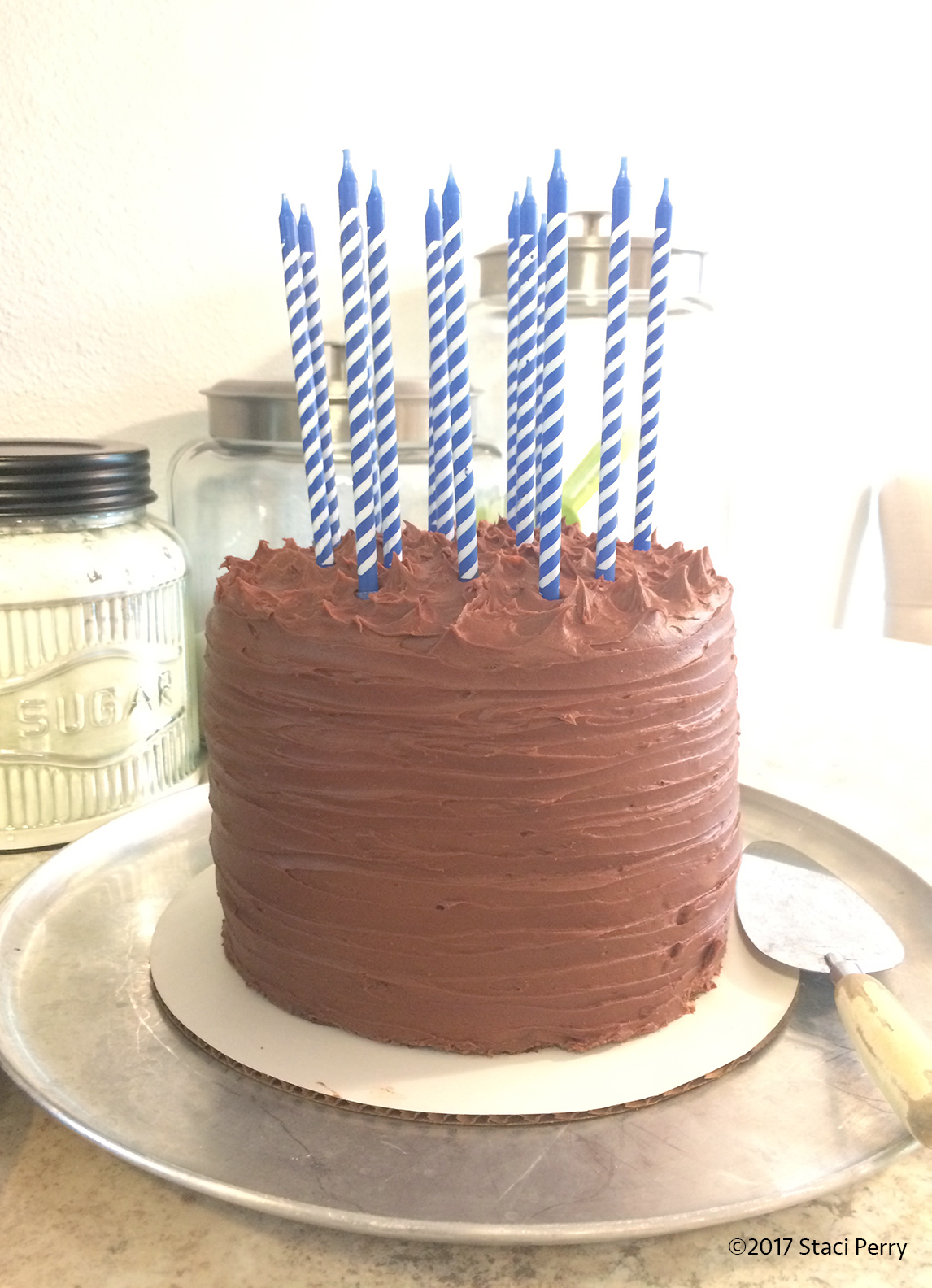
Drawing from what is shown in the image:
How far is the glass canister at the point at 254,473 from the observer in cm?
126

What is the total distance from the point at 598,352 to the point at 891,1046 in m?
1.56

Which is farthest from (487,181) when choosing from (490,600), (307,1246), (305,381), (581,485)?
(307,1246)

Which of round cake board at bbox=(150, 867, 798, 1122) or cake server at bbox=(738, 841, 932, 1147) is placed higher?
cake server at bbox=(738, 841, 932, 1147)

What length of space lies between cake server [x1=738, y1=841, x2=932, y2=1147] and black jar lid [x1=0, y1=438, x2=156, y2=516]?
2.44 feet

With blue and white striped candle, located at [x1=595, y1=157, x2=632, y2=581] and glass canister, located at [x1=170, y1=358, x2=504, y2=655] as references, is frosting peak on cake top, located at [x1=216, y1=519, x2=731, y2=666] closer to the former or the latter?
blue and white striped candle, located at [x1=595, y1=157, x2=632, y2=581]

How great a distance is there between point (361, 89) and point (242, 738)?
1243mm

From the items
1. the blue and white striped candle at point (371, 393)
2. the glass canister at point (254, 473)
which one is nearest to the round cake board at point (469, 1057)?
the blue and white striped candle at point (371, 393)

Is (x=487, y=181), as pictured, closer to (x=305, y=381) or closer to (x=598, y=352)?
(x=598, y=352)

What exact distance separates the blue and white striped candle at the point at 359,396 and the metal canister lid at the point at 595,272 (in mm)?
686

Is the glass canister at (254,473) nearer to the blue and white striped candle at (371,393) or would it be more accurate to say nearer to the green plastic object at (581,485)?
the green plastic object at (581,485)

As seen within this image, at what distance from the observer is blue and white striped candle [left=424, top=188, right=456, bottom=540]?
0.73 m

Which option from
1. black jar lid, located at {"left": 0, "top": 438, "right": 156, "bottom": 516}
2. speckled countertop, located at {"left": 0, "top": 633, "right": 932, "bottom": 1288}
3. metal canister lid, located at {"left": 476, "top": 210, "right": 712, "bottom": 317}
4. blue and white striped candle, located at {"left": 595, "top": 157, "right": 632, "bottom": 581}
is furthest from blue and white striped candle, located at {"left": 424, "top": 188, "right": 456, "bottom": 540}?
metal canister lid, located at {"left": 476, "top": 210, "right": 712, "bottom": 317}

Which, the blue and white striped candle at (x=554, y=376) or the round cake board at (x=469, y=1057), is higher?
the blue and white striped candle at (x=554, y=376)

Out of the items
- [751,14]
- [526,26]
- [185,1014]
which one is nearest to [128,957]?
[185,1014]
